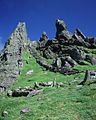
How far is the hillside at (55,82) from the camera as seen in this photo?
3073 centimetres

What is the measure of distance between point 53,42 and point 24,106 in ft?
249

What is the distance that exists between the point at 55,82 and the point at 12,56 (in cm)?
3238

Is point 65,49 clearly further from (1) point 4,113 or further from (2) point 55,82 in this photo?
(1) point 4,113

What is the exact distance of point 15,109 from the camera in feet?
110

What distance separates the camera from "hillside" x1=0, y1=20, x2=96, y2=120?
3073cm

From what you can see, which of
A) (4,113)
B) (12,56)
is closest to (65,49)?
(12,56)

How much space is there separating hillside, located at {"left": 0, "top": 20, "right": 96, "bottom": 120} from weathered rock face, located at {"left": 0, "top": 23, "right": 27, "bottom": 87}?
2.68ft

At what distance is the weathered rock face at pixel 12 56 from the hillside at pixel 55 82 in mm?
817

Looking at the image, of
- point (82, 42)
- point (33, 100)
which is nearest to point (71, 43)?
point (82, 42)

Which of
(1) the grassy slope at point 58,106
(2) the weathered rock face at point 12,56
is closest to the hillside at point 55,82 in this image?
(1) the grassy slope at point 58,106

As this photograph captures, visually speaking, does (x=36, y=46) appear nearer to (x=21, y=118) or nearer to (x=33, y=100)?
(x=33, y=100)

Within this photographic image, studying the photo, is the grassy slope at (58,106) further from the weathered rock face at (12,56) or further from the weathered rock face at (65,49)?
the weathered rock face at (65,49)

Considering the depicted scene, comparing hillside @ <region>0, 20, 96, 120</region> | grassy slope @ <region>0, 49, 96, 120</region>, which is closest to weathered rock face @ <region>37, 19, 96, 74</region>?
hillside @ <region>0, 20, 96, 120</region>

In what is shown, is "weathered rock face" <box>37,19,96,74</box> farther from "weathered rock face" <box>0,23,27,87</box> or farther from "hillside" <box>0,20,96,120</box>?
"weathered rock face" <box>0,23,27,87</box>
